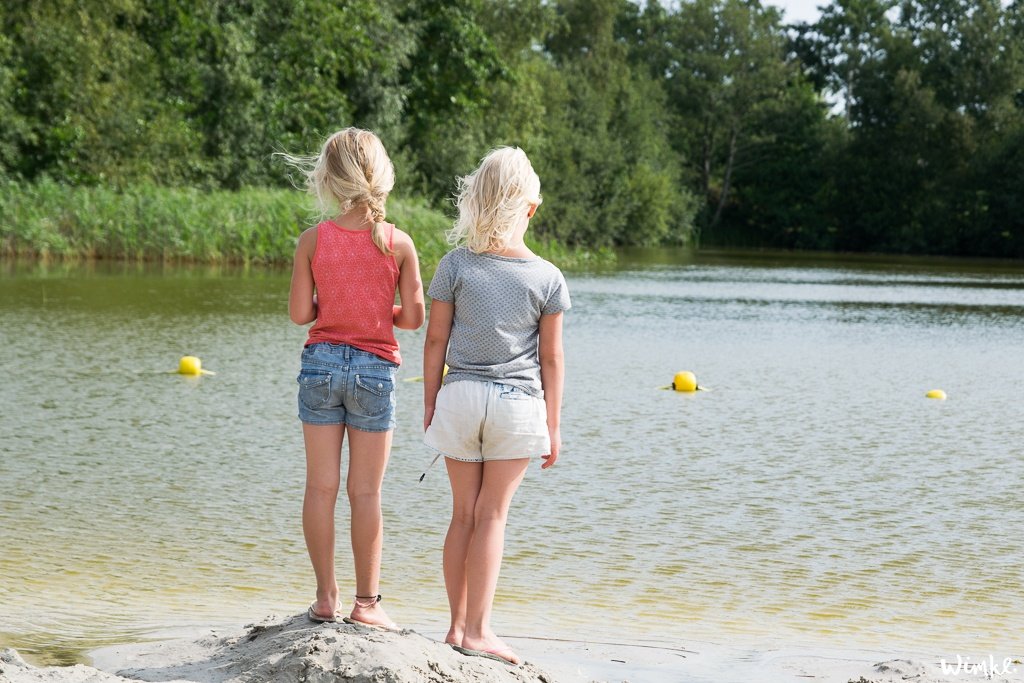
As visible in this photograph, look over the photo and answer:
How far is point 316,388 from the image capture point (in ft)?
13.6

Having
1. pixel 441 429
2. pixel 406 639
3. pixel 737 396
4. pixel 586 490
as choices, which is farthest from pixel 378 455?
pixel 737 396

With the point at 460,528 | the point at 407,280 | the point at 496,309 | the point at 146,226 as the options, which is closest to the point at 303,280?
→ the point at 407,280

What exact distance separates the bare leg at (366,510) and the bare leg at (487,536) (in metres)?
0.32

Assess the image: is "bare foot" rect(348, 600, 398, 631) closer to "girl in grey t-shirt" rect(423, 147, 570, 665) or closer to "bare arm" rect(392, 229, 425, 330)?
"girl in grey t-shirt" rect(423, 147, 570, 665)

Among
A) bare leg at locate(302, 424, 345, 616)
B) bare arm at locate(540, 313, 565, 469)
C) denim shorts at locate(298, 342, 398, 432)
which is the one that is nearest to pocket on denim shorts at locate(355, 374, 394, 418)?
denim shorts at locate(298, 342, 398, 432)

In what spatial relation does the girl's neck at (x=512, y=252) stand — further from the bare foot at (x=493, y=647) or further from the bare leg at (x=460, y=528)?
the bare foot at (x=493, y=647)

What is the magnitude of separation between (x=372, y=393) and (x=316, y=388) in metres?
0.17

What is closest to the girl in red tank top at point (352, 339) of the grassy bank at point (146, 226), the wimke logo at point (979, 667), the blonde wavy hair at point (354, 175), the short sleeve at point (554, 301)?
the blonde wavy hair at point (354, 175)

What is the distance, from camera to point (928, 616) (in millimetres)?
4922

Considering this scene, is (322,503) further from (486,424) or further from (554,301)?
(554,301)

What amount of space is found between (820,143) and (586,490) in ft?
232

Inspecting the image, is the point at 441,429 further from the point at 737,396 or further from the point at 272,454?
the point at 737,396

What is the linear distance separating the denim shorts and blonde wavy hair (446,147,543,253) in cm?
50

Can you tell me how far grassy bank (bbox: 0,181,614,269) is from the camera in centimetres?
2720
